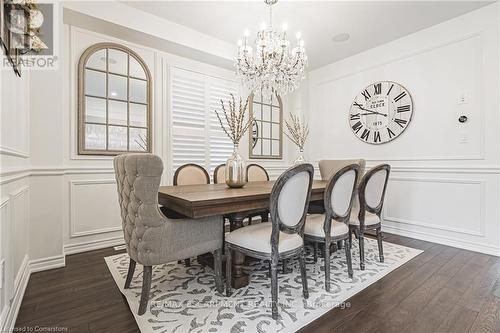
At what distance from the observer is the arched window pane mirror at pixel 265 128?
4543 millimetres

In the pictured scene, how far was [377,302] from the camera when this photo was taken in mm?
1776

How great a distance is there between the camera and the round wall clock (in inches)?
141

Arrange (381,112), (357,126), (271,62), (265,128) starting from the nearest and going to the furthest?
1. (271,62)
2. (381,112)
3. (357,126)
4. (265,128)

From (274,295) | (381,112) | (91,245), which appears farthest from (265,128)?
(274,295)

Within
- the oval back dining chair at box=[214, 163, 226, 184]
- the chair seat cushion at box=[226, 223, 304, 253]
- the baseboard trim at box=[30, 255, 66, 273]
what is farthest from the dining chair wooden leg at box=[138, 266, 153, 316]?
the oval back dining chair at box=[214, 163, 226, 184]

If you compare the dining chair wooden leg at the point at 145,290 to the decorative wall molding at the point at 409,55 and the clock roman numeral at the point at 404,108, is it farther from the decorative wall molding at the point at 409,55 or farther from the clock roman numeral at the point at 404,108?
the decorative wall molding at the point at 409,55

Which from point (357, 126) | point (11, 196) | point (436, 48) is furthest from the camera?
point (357, 126)

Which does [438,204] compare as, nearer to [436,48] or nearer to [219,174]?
[436,48]

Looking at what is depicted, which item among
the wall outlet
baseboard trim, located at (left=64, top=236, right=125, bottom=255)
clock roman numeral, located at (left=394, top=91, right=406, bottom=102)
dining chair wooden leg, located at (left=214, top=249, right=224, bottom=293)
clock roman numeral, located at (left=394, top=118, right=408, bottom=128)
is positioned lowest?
baseboard trim, located at (left=64, top=236, right=125, bottom=255)

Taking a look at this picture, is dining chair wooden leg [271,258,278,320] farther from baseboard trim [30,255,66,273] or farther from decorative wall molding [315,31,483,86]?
decorative wall molding [315,31,483,86]

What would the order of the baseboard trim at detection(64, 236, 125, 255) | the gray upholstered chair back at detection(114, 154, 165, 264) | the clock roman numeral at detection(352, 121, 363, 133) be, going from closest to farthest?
the gray upholstered chair back at detection(114, 154, 165, 264) < the baseboard trim at detection(64, 236, 125, 255) < the clock roman numeral at detection(352, 121, 363, 133)

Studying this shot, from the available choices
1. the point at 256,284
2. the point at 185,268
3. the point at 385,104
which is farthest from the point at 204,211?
the point at 385,104

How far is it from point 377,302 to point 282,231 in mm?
860

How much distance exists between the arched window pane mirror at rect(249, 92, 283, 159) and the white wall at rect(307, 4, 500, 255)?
151 centimetres
